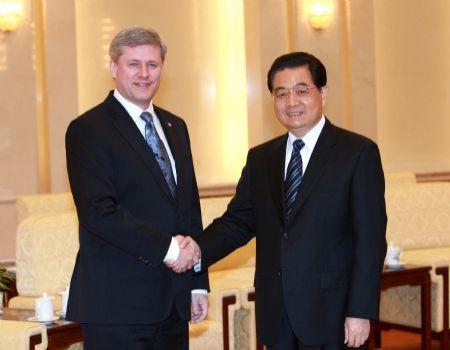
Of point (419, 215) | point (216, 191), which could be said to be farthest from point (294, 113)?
point (216, 191)

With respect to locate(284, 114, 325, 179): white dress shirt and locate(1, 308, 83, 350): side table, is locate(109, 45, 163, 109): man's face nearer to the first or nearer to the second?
locate(284, 114, 325, 179): white dress shirt

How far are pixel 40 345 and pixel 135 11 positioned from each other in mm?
5641

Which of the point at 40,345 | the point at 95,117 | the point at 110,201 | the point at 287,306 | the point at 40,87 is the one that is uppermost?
the point at 40,87

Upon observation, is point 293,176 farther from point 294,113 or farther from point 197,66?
point 197,66

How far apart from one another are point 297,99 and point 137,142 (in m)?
0.62

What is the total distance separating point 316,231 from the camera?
3.19 m

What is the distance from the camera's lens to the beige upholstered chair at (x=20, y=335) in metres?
4.19

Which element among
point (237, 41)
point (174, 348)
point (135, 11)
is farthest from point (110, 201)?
point (237, 41)

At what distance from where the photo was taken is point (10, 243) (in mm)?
8273

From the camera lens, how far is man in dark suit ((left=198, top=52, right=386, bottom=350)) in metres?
3.17

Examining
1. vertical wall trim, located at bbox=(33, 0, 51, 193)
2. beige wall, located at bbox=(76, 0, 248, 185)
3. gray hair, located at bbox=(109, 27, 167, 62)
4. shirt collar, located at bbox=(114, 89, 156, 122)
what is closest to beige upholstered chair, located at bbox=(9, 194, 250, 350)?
shirt collar, located at bbox=(114, 89, 156, 122)

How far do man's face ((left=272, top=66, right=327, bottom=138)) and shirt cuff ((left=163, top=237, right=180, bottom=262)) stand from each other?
2.06ft

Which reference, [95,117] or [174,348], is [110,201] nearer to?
[95,117]

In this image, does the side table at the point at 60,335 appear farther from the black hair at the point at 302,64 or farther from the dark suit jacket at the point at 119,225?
the black hair at the point at 302,64
